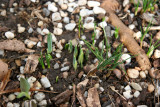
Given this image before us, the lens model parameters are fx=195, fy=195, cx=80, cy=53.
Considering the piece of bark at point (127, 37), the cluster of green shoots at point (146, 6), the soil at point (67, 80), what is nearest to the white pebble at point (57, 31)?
the soil at point (67, 80)

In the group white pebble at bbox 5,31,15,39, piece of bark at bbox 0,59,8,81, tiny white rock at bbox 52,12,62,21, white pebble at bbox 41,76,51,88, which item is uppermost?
tiny white rock at bbox 52,12,62,21

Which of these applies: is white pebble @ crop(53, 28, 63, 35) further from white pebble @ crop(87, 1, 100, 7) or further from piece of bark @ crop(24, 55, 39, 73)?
white pebble @ crop(87, 1, 100, 7)

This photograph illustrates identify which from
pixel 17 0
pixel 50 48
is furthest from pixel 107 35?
pixel 17 0

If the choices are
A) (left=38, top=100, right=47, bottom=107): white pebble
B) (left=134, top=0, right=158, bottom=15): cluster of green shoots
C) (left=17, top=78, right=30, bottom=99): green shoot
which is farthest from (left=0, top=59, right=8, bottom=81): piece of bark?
(left=134, top=0, right=158, bottom=15): cluster of green shoots

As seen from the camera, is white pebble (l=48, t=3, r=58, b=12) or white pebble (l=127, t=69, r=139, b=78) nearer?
white pebble (l=127, t=69, r=139, b=78)

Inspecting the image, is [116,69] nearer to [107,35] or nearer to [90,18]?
[107,35]

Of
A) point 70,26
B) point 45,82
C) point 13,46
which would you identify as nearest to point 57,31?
point 70,26

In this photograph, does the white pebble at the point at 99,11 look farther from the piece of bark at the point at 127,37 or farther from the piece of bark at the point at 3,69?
the piece of bark at the point at 3,69
